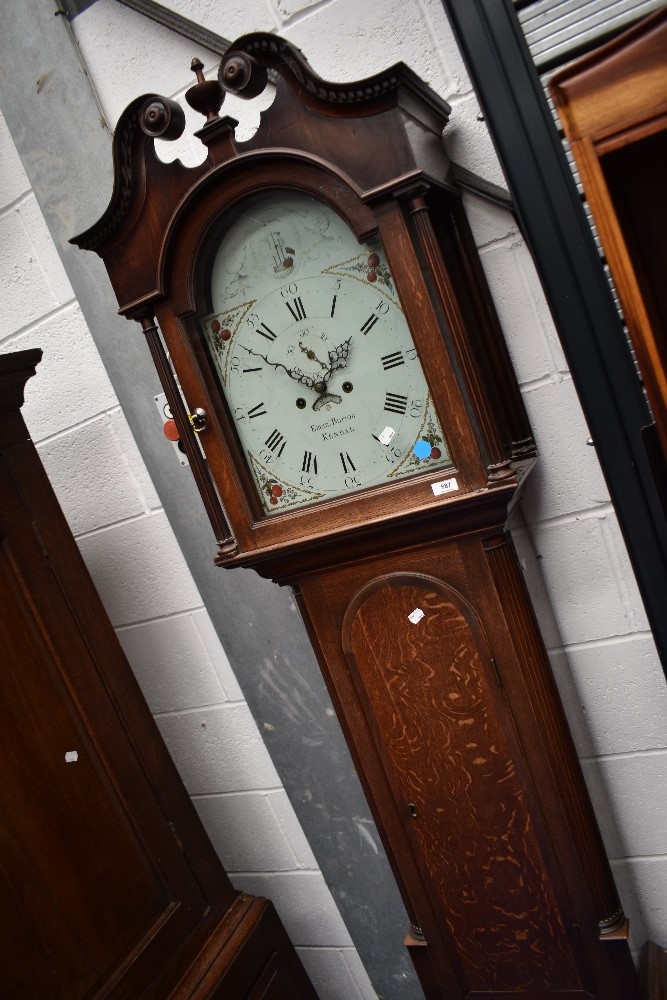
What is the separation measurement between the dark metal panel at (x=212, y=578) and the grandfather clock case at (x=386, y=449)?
298 mm

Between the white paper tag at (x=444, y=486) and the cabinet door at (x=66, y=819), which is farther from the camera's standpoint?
the cabinet door at (x=66, y=819)

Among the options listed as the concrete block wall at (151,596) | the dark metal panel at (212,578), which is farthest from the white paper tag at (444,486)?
the concrete block wall at (151,596)

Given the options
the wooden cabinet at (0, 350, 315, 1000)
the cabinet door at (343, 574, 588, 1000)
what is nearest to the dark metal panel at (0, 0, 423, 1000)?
the wooden cabinet at (0, 350, 315, 1000)

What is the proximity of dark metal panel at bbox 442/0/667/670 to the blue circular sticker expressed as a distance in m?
0.23

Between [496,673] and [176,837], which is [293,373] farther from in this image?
[176,837]

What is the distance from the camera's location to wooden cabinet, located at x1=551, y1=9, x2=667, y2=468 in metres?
0.81

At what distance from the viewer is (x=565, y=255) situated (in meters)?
1.15

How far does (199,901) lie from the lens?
5.53 ft

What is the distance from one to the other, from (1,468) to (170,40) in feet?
2.64

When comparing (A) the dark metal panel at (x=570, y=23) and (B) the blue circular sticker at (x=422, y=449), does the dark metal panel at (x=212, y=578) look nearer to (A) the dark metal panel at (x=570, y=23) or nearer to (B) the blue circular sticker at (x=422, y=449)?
(B) the blue circular sticker at (x=422, y=449)

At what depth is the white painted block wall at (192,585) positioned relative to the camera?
51.9 inches

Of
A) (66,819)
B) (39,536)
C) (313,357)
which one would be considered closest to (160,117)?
(313,357)

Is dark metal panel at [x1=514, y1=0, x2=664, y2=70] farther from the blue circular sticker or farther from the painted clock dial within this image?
the blue circular sticker

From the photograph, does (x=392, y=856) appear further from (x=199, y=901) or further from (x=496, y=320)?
(x=496, y=320)
